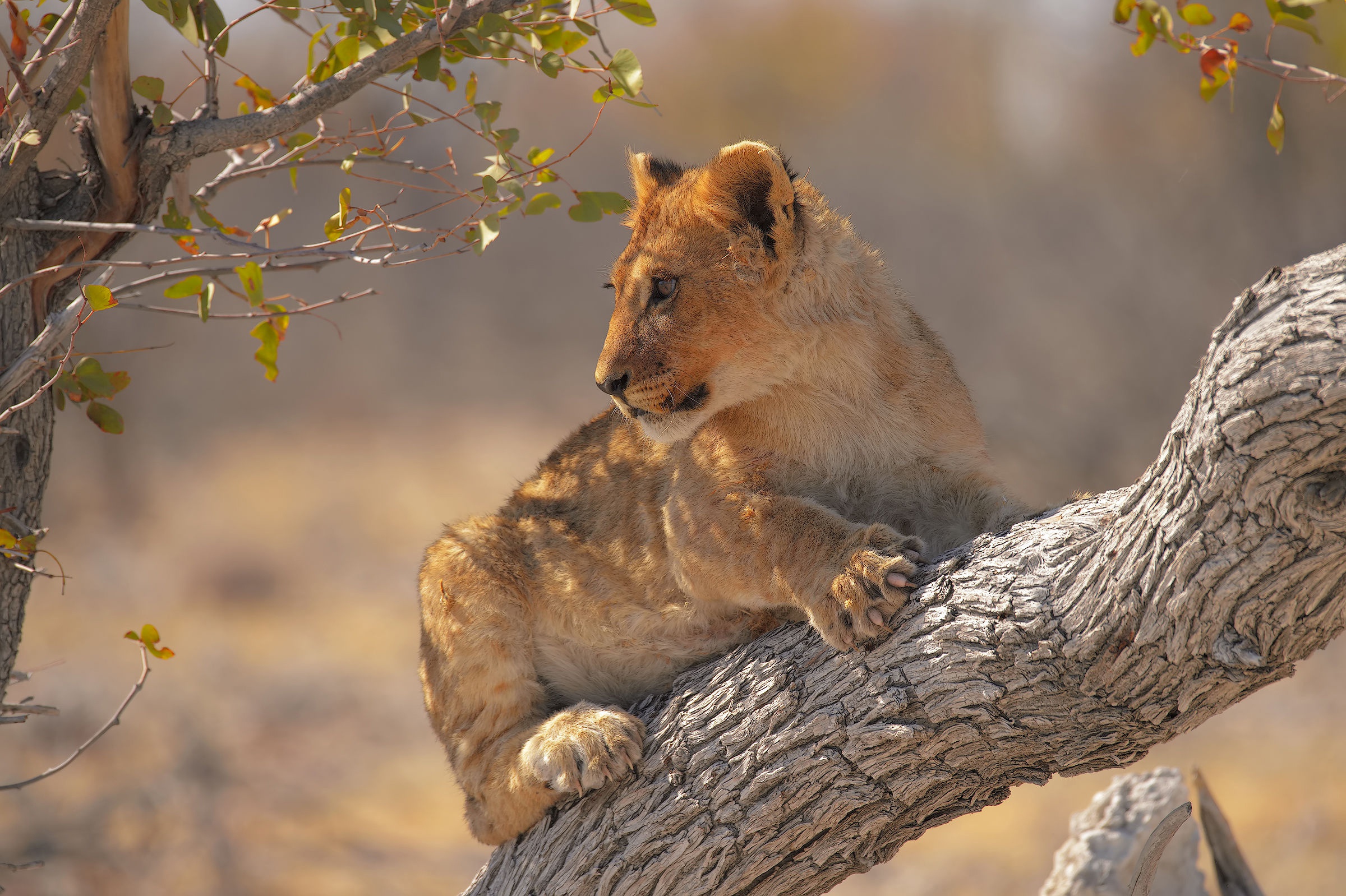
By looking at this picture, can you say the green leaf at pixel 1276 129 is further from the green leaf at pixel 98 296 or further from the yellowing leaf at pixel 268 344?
the green leaf at pixel 98 296

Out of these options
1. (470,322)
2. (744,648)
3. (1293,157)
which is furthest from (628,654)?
(470,322)

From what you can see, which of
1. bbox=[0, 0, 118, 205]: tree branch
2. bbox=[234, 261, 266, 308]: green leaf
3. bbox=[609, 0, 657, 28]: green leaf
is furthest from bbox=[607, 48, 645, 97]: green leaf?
bbox=[0, 0, 118, 205]: tree branch

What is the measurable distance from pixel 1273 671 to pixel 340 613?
17626mm

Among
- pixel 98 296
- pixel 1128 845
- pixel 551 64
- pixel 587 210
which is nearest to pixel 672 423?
pixel 587 210

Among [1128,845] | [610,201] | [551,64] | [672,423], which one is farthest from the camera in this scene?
[1128,845]

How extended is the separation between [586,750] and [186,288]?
216cm

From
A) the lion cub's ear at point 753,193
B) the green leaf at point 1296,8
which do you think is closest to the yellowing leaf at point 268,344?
the lion cub's ear at point 753,193

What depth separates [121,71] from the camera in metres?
4.02

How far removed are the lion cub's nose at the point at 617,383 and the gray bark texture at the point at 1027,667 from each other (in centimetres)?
108

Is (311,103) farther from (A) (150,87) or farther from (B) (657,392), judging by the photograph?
(B) (657,392)

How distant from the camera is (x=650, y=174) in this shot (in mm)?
4684

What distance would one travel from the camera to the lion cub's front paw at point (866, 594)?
3.32 metres

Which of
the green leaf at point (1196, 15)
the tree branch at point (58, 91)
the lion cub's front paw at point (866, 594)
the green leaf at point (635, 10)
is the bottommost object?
the lion cub's front paw at point (866, 594)

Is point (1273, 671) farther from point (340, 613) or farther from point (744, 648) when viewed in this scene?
point (340, 613)
